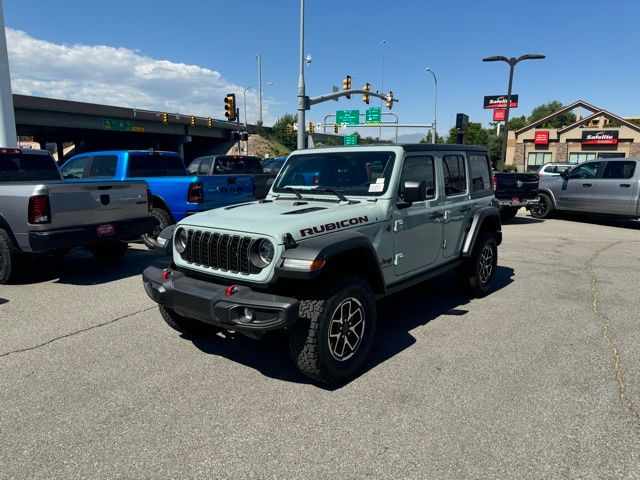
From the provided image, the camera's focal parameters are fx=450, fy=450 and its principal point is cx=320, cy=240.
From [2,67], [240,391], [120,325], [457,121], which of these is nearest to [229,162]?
[2,67]

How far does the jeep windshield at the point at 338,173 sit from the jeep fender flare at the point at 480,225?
5.62 ft

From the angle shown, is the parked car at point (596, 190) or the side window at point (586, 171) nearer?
the parked car at point (596, 190)

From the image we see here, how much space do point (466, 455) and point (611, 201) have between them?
12257 mm

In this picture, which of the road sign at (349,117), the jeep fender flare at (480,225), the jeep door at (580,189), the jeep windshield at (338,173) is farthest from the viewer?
the road sign at (349,117)

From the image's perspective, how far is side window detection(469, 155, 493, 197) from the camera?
5746mm

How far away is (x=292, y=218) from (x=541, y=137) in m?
51.1

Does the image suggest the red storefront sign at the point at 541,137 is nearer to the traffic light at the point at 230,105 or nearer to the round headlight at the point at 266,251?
the traffic light at the point at 230,105

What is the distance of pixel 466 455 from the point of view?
8.73 feet

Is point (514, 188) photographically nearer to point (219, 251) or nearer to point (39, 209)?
point (219, 251)

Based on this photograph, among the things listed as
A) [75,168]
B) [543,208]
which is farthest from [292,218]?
[543,208]

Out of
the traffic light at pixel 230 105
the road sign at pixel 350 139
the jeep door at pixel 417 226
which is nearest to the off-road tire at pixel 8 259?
the jeep door at pixel 417 226

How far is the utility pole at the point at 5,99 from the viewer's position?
12047 millimetres

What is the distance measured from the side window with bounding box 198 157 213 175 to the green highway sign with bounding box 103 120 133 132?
3835 centimetres

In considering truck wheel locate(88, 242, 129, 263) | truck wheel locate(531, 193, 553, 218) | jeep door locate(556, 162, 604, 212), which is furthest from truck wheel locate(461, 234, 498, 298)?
truck wheel locate(531, 193, 553, 218)
